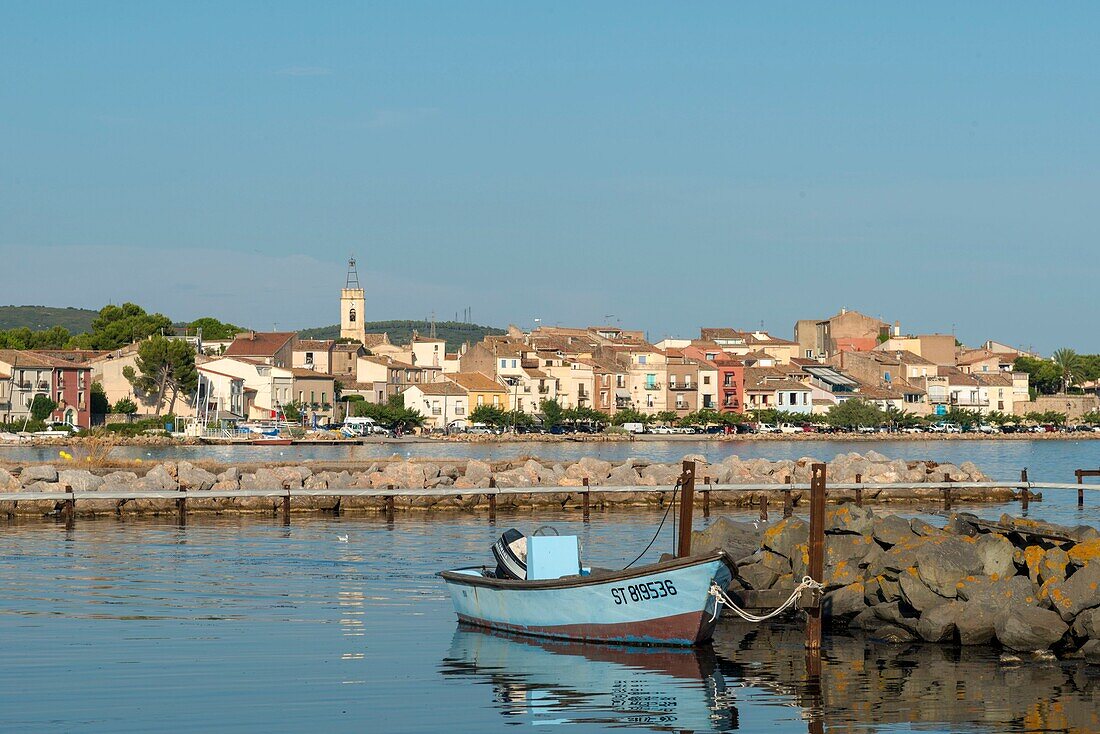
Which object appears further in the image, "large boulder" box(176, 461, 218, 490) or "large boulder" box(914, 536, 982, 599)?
"large boulder" box(176, 461, 218, 490)

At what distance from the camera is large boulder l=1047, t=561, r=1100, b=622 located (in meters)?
18.4

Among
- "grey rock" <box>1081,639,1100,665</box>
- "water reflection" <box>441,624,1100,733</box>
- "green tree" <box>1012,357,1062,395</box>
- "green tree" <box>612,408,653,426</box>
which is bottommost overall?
"water reflection" <box>441,624,1100,733</box>

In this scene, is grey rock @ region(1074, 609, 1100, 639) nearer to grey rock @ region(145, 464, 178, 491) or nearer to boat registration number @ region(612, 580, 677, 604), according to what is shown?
boat registration number @ region(612, 580, 677, 604)

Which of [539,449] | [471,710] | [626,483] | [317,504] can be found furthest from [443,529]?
[539,449]

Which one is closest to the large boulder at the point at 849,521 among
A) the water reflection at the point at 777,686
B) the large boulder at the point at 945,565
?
the large boulder at the point at 945,565

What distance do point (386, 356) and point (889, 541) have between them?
353 feet

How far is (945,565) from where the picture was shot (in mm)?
19969

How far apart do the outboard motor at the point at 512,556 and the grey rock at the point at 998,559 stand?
228 inches

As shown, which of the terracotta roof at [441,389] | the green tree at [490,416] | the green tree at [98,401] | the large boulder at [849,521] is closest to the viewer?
the large boulder at [849,521]

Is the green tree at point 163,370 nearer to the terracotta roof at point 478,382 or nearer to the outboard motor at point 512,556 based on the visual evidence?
the terracotta roof at point 478,382

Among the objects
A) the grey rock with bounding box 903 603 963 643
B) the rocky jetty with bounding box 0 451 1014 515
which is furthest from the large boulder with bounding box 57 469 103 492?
the grey rock with bounding box 903 603 963 643

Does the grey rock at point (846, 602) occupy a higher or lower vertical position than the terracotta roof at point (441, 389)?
lower

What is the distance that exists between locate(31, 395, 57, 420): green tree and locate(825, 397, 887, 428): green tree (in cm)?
5715

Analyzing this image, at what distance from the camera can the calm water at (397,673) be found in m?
15.2
